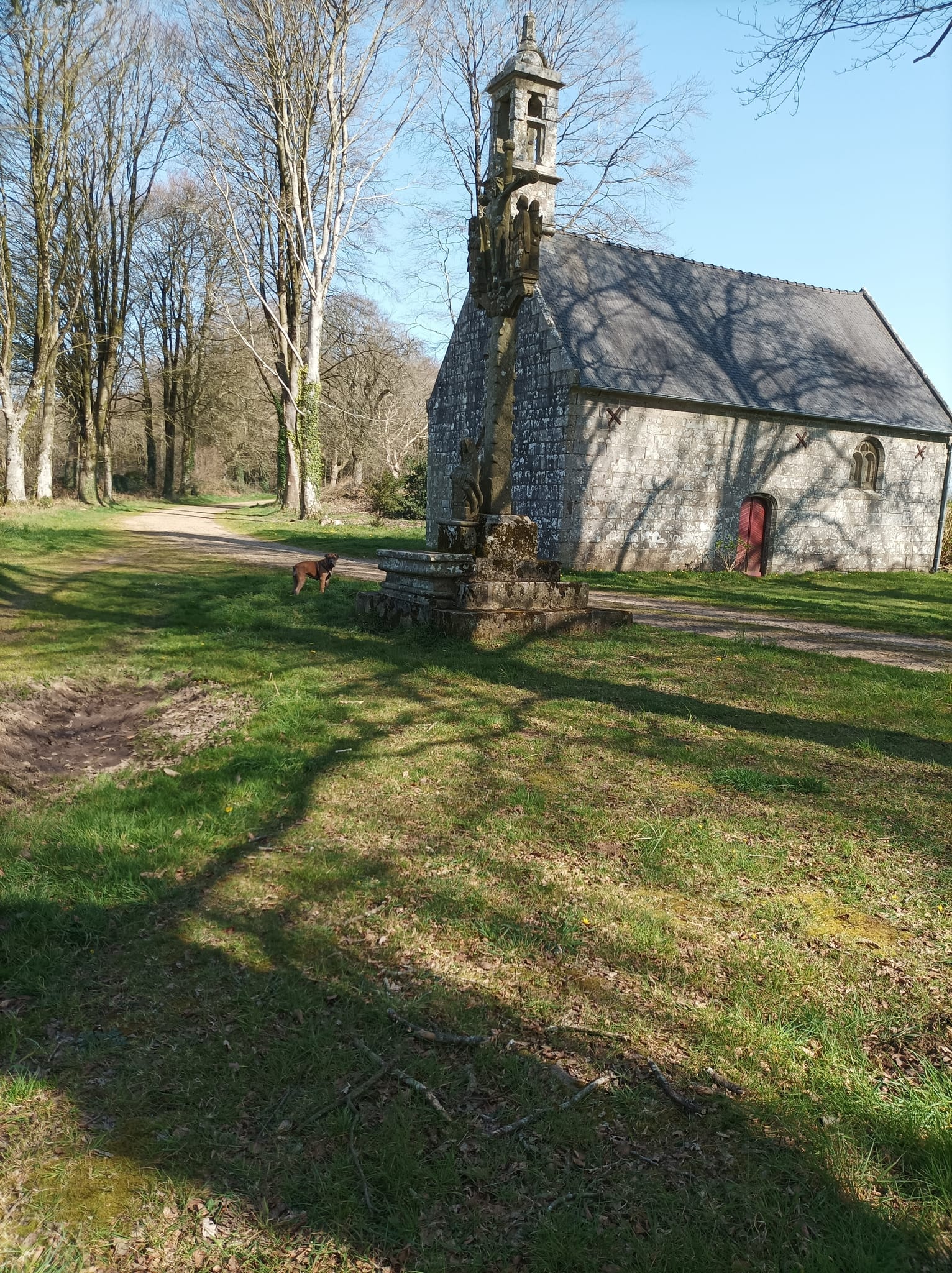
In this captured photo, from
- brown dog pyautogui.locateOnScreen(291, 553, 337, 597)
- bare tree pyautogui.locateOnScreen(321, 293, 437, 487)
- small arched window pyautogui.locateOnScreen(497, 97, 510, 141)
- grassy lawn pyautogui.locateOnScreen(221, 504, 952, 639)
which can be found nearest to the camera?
brown dog pyautogui.locateOnScreen(291, 553, 337, 597)

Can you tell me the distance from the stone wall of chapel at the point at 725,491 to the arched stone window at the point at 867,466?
0.57 ft

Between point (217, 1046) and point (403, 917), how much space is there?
94 centimetres

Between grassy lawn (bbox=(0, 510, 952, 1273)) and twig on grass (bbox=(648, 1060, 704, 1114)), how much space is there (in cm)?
2

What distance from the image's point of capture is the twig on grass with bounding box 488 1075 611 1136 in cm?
246

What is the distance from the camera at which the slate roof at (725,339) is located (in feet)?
61.6

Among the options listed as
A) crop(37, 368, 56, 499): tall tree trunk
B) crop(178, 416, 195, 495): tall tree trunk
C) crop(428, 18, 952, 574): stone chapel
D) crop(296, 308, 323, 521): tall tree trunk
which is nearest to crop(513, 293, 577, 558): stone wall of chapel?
crop(428, 18, 952, 574): stone chapel

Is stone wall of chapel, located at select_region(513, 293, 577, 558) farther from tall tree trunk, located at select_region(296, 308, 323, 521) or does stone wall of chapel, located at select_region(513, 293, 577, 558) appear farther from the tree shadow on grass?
the tree shadow on grass

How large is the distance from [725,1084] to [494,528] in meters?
7.27

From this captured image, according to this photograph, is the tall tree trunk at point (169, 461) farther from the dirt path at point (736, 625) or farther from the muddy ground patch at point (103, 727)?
the muddy ground patch at point (103, 727)

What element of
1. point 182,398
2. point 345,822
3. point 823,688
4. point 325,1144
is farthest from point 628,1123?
point 182,398

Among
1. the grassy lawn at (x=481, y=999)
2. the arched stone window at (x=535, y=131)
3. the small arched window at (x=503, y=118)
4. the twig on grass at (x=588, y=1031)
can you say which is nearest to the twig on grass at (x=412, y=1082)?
the grassy lawn at (x=481, y=999)

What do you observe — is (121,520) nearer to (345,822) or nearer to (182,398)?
(182,398)

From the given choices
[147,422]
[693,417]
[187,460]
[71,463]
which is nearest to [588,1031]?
[693,417]

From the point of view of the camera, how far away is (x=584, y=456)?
17.8 metres
